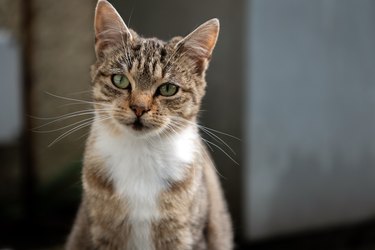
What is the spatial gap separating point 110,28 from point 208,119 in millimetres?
1394

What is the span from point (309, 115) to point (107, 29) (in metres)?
1.55

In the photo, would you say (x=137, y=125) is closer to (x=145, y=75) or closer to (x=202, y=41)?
(x=145, y=75)

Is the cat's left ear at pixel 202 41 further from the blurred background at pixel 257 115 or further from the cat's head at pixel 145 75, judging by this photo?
the blurred background at pixel 257 115

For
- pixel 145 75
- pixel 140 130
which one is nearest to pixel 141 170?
pixel 140 130

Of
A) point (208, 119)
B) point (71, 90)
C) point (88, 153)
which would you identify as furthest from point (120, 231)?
point (71, 90)

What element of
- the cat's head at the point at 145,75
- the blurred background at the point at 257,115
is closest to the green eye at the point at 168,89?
Result: the cat's head at the point at 145,75

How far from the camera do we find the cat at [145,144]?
4.43 feet

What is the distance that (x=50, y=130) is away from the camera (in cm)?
271

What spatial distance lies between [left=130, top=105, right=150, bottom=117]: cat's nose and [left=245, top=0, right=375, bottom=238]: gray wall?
130 centimetres

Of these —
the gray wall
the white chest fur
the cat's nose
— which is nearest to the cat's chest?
the white chest fur

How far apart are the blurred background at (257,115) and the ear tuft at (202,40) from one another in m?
0.90

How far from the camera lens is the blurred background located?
2.56 meters

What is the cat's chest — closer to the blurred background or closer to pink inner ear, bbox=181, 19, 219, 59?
pink inner ear, bbox=181, 19, 219, 59

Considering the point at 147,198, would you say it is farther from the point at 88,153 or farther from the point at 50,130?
the point at 50,130
